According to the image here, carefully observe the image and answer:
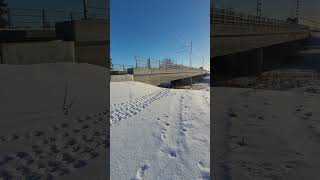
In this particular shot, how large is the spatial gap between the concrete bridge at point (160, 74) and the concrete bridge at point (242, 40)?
2174mm

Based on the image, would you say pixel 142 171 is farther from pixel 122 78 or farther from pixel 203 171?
pixel 122 78

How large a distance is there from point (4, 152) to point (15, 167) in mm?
729

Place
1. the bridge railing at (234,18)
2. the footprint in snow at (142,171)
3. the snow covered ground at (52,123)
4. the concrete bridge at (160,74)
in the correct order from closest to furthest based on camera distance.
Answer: the footprint in snow at (142,171) < the snow covered ground at (52,123) < the bridge railing at (234,18) < the concrete bridge at (160,74)

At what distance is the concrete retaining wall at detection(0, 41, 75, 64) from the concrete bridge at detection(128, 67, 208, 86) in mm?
8378

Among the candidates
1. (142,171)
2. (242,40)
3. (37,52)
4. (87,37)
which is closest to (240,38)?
(242,40)

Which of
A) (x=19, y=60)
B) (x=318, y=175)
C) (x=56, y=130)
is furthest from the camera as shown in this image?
(x=19, y=60)

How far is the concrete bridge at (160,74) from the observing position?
21906 millimetres

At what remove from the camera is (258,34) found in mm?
19234

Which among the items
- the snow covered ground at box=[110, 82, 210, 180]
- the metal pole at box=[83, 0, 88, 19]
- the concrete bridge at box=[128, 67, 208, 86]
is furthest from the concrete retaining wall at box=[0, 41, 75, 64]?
the concrete bridge at box=[128, 67, 208, 86]

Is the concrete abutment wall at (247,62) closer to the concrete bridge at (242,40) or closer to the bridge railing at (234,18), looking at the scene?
the concrete bridge at (242,40)

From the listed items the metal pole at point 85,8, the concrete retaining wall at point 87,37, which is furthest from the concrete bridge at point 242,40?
the metal pole at point 85,8

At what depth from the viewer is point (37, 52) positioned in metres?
12.0

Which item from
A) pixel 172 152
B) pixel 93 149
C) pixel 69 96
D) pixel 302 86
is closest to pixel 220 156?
pixel 172 152

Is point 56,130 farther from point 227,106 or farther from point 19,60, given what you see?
point 19,60
